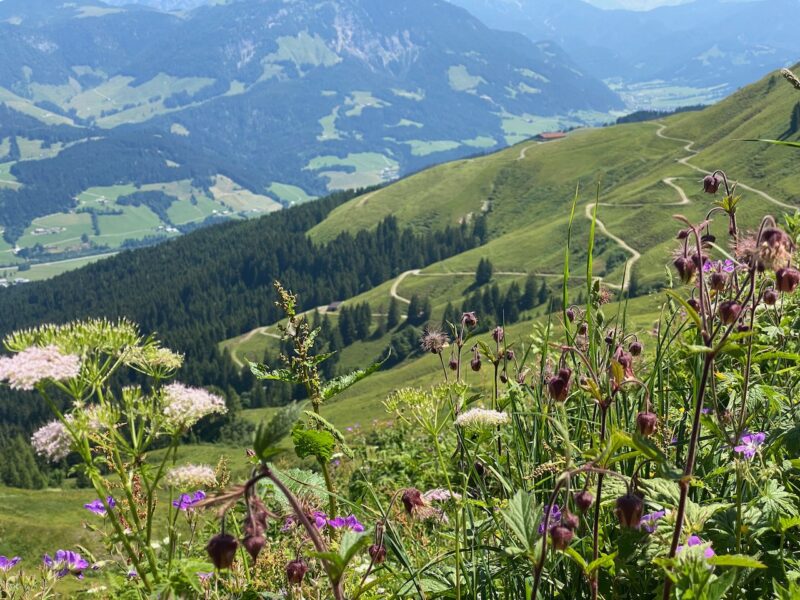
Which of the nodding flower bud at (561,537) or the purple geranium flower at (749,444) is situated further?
the purple geranium flower at (749,444)

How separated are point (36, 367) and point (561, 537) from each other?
261 centimetres

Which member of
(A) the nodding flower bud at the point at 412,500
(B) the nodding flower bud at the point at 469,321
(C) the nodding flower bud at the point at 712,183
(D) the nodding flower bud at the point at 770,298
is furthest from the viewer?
(B) the nodding flower bud at the point at 469,321

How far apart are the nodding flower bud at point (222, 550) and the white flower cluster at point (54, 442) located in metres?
0.97

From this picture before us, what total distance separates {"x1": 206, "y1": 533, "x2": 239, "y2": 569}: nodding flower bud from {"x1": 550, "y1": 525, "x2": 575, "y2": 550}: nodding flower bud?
144cm

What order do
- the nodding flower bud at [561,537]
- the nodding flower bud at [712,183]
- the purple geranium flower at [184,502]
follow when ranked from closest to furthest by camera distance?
the nodding flower bud at [561,537]
the purple geranium flower at [184,502]
the nodding flower bud at [712,183]

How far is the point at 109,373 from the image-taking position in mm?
Answer: 3818

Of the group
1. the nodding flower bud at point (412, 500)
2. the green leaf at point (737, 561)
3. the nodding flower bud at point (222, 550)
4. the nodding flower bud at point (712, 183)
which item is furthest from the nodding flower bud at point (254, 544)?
the nodding flower bud at point (712, 183)

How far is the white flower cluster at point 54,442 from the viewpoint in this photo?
3529 millimetres

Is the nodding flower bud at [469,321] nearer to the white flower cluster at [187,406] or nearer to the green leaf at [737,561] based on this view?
the white flower cluster at [187,406]

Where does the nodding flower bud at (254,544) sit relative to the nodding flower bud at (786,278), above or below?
below

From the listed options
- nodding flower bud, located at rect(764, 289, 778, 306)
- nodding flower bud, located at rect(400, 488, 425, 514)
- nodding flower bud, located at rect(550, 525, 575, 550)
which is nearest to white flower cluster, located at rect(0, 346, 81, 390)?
nodding flower bud, located at rect(400, 488, 425, 514)

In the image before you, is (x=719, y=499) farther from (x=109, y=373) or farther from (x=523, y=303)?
(x=523, y=303)

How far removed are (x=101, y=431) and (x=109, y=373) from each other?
31 cm

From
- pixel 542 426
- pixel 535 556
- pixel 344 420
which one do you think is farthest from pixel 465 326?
pixel 344 420
